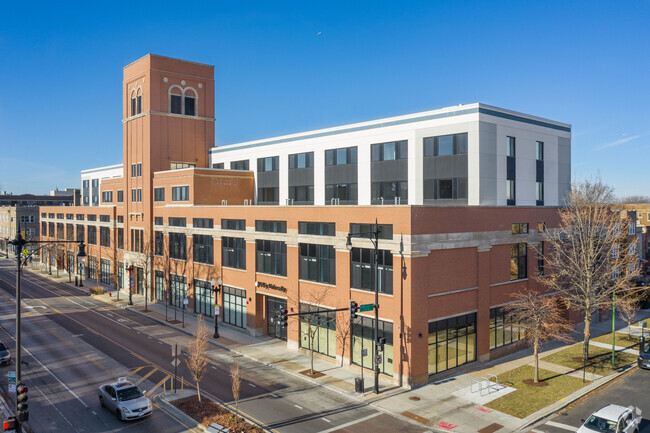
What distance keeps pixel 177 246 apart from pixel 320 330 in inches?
978

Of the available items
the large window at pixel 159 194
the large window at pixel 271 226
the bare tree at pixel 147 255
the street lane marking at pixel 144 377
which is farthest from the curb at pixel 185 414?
the large window at pixel 159 194

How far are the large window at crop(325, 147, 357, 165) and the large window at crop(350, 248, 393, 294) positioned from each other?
49.2ft

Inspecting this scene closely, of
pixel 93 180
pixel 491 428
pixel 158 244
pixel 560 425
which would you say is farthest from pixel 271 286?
pixel 93 180

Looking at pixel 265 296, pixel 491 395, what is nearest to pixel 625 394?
pixel 491 395

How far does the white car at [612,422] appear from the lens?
2211 centimetres

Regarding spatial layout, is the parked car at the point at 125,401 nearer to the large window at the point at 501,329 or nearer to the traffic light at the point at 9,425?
the traffic light at the point at 9,425

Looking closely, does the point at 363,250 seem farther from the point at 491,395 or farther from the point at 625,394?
the point at 625,394

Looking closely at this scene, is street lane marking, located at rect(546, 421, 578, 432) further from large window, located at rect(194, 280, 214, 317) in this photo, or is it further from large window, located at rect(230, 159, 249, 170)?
large window, located at rect(230, 159, 249, 170)

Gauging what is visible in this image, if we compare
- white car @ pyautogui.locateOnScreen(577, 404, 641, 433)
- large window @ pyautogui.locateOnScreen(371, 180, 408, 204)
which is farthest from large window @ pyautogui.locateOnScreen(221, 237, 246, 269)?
white car @ pyautogui.locateOnScreen(577, 404, 641, 433)

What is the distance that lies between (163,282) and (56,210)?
4815 cm

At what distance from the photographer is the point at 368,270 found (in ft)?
110

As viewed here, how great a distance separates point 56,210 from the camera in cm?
9338

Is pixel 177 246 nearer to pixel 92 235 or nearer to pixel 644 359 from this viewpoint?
pixel 92 235

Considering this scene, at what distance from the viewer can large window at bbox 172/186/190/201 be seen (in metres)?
54.6
